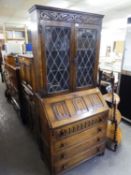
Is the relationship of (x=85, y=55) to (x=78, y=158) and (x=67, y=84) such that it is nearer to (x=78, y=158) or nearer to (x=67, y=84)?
(x=67, y=84)

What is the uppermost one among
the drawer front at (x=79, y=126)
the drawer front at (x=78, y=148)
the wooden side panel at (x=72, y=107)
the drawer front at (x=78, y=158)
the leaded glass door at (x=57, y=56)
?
the leaded glass door at (x=57, y=56)

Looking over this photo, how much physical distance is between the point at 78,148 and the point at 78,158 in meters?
0.16

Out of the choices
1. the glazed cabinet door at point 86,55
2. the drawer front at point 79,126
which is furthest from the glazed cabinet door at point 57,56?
the drawer front at point 79,126

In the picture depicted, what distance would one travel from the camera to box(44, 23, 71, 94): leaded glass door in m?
1.48

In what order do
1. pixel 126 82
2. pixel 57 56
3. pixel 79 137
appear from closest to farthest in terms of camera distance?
1. pixel 57 56
2. pixel 79 137
3. pixel 126 82

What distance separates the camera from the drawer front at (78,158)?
65.4 inches

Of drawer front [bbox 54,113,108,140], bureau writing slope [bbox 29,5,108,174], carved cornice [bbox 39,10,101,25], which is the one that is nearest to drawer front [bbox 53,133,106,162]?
bureau writing slope [bbox 29,5,108,174]

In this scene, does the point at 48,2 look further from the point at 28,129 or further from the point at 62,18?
the point at 28,129

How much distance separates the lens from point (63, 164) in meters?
1.68

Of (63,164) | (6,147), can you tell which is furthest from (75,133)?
(6,147)

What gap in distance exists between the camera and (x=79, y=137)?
1701 mm

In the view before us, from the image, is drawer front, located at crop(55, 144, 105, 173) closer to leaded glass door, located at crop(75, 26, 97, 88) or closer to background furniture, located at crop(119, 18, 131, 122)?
leaded glass door, located at crop(75, 26, 97, 88)

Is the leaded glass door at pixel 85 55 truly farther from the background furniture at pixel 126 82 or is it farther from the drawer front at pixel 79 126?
the background furniture at pixel 126 82

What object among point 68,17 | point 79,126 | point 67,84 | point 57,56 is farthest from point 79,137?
point 68,17
